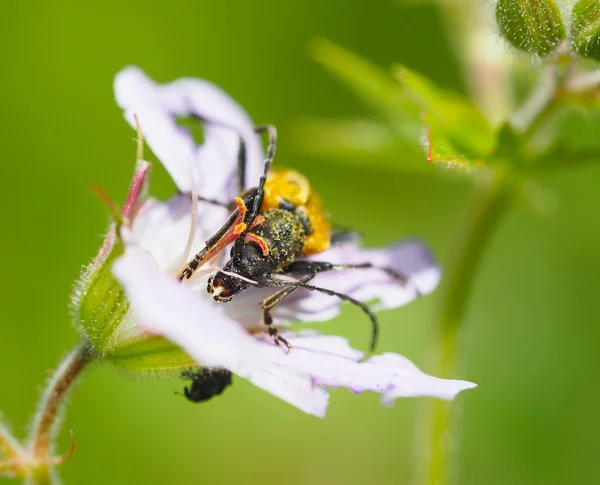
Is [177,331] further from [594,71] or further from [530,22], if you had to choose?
[594,71]

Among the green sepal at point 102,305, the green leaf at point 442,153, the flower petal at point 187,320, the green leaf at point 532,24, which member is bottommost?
the flower petal at point 187,320

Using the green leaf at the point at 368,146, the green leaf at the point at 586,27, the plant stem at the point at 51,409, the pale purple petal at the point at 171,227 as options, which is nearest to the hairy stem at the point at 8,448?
the plant stem at the point at 51,409

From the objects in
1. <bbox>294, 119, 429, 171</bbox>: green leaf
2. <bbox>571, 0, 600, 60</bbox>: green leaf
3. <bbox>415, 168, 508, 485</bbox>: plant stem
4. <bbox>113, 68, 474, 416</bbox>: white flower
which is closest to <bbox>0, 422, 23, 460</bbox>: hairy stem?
<bbox>113, 68, 474, 416</bbox>: white flower

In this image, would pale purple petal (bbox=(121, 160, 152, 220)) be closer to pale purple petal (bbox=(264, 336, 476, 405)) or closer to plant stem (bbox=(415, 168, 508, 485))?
pale purple petal (bbox=(264, 336, 476, 405))

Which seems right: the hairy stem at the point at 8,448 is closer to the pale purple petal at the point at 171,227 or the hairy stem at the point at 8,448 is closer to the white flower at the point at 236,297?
the white flower at the point at 236,297

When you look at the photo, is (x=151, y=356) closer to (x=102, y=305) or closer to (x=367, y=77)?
(x=102, y=305)

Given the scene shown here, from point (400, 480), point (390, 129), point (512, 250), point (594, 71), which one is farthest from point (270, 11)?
point (594, 71)

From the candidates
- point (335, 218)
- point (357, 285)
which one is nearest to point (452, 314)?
point (357, 285)
